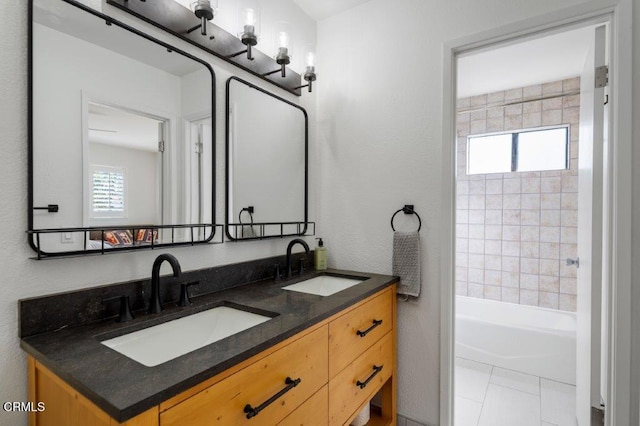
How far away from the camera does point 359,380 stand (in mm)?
1433

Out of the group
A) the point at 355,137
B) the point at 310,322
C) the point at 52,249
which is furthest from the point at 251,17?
the point at 310,322

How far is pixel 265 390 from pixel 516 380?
2.37 m

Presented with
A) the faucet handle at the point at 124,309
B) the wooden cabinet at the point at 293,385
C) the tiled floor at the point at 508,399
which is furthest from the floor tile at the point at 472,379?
the faucet handle at the point at 124,309

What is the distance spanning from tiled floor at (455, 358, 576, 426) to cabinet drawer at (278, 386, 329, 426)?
4.05ft

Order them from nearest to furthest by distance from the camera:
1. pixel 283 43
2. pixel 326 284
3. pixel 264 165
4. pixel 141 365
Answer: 1. pixel 141 365
2. pixel 283 43
3. pixel 264 165
4. pixel 326 284

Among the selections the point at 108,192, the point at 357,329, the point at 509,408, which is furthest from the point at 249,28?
the point at 509,408

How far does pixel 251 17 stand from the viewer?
145cm

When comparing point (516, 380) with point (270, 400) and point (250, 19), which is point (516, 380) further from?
point (250, 19)

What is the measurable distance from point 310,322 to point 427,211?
0.98m

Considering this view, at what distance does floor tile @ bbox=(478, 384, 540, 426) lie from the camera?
1.95 m

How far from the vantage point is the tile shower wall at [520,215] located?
304cm

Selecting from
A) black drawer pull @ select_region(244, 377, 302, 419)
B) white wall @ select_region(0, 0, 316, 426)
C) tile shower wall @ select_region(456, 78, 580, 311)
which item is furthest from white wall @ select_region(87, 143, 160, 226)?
tile shower wall @ select_region(456, 78, 580, 311)

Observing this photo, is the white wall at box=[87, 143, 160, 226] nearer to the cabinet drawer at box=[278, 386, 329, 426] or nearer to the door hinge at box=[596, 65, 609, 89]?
the cabinet drawer at box=[278, 386, 329, 426]

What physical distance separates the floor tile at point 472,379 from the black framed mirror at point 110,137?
210 cm
